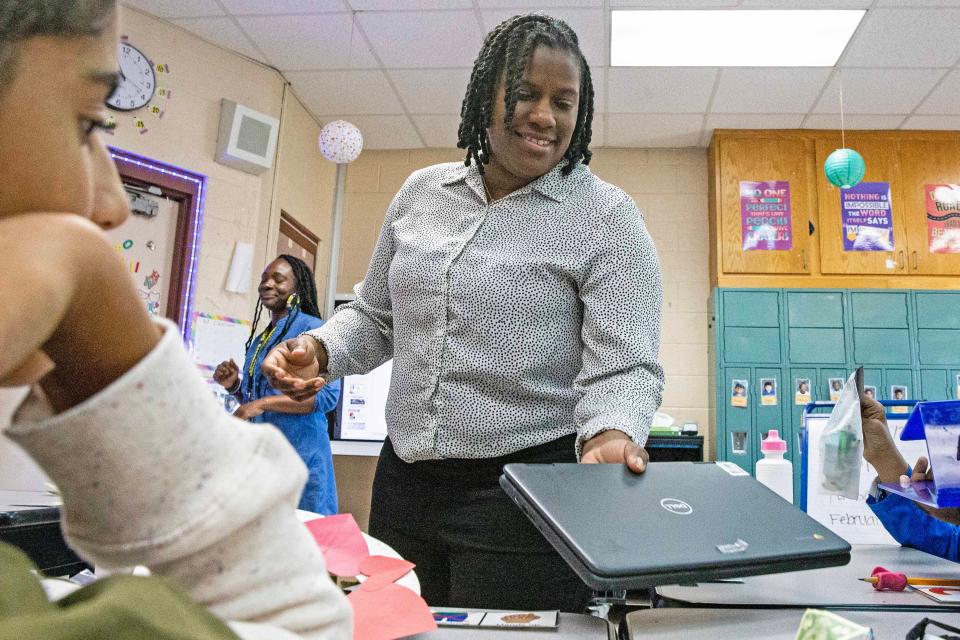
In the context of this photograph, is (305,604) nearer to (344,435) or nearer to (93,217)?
(93,217)

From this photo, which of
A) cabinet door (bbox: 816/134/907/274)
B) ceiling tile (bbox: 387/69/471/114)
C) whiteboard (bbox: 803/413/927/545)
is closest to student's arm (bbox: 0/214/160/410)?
whiteboard (bbox: 803/413/927/545)

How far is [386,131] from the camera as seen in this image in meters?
4.39

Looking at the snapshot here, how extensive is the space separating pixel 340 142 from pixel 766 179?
7.85 ft

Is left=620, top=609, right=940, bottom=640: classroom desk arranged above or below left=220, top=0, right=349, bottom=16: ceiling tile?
below

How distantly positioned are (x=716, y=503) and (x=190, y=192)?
3.07m

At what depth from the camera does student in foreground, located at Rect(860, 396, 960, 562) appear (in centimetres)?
128

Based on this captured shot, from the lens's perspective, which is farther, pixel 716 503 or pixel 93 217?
pixel 716 503

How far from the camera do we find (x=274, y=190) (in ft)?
12.1

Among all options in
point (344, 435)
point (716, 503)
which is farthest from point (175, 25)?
point (716, 503)

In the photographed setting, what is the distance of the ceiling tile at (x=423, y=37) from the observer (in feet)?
10.5

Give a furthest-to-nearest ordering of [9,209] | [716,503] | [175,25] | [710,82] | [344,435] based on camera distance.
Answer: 1. [344,435]
2. [710,82]
3. [175,25]
4. [716,503]
5. [9,209]

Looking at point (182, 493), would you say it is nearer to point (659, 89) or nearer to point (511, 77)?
point (511, 77)

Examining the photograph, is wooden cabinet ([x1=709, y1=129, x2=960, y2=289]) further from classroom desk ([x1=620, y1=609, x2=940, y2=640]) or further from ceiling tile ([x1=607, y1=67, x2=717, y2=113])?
classroom desk ([x1=620, y1=609, x2=940, y2=640])

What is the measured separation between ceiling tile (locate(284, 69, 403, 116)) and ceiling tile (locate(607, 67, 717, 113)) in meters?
1.18
